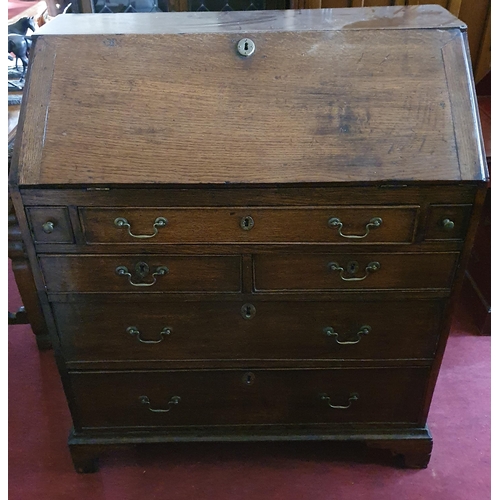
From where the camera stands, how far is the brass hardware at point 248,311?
53.4 inches

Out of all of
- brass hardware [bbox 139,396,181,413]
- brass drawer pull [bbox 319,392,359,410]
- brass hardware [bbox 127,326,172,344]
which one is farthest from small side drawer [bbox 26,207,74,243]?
brass drawer pull [bbox 319,392,359,410]

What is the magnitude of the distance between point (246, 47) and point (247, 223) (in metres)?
0.42

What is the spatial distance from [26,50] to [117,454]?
5.60 ft

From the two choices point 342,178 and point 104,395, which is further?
point 104,395

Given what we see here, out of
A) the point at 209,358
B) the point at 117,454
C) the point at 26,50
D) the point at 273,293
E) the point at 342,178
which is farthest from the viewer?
the point at 26,50

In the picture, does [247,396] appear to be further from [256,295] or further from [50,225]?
[50,225]

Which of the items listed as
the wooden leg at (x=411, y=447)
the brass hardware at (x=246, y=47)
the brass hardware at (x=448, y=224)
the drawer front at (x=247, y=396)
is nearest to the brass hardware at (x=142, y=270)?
the drawer front at (x=247, y=396)

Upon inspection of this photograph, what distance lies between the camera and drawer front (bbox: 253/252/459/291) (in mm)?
1277

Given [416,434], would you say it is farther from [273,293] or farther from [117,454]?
[117,454]

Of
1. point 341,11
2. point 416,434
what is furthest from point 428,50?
point 416,434

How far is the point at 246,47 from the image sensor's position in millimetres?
1225

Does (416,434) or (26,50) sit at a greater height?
(26,50)

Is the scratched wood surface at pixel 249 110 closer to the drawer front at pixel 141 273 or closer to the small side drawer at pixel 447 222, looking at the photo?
the small side drawer at pixel 447 222

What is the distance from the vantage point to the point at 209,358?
56.9 inches
